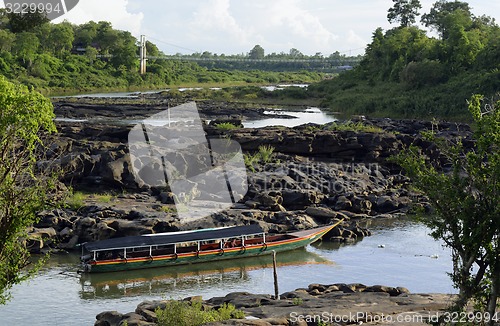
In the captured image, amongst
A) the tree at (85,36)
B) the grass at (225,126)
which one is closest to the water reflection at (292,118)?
the grass at (225,126)

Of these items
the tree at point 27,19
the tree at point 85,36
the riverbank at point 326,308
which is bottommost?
the riverbank at point 326,308

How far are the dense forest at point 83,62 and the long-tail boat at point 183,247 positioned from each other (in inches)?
2931

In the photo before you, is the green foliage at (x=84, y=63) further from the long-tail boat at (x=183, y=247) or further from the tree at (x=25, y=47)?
the long-tail boat at (x=183, y=247)

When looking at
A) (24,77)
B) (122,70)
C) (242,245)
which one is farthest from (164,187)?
(122,70)

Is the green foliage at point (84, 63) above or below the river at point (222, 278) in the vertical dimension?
above

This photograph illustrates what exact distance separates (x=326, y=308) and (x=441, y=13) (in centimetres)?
10756

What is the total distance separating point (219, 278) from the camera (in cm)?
3200

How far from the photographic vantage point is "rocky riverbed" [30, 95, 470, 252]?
35.8 metres

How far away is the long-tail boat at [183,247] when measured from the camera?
102ft

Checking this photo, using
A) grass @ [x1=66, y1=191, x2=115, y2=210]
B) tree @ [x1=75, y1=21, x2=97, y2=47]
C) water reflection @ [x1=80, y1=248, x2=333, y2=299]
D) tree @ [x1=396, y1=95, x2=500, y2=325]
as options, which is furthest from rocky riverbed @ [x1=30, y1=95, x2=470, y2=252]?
tree @ [x1=75, y1=21, x2=97, y2=47]

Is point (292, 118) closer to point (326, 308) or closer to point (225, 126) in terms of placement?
point (225, 126)

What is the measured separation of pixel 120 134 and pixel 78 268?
21900 mm

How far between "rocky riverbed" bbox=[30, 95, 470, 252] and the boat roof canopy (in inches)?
95.4

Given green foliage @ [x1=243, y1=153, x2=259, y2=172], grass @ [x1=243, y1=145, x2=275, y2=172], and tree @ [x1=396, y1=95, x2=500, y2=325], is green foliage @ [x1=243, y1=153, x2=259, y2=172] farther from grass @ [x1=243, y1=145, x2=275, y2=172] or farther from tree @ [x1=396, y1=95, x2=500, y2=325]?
tree @ [x1=396, y1=95, x2=500, y2=325]
